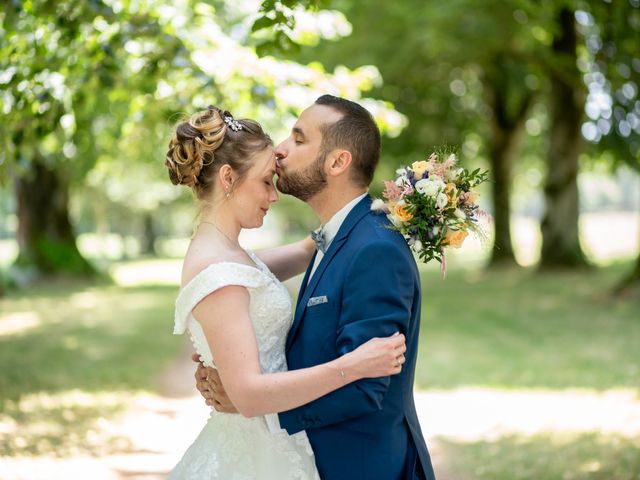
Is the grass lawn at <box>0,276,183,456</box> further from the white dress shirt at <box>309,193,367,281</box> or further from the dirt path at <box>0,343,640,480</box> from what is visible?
the white dress shirt at <box>309,193,367,281</box>

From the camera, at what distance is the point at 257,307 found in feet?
11.0

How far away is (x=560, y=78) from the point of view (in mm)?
21078

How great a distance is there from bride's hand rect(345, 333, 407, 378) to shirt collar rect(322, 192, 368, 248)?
66cm

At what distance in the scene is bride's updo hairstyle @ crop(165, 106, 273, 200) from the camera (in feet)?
11.1

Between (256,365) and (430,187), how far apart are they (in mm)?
1003

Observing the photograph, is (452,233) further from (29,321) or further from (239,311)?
(29,321)

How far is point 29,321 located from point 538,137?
2236cm

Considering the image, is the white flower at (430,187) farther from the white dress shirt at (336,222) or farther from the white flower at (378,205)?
the white dress shirt at (336,222)

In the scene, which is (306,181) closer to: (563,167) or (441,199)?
(441,199)

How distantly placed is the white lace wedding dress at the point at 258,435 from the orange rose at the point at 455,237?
0.76 m

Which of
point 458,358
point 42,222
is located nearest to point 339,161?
point 458,358

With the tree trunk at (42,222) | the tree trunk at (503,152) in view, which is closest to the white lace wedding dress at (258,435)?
the tree trunk at (42,222)

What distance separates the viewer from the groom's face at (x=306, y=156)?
342 cm

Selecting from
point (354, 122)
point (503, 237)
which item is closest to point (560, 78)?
point (503, 237)
